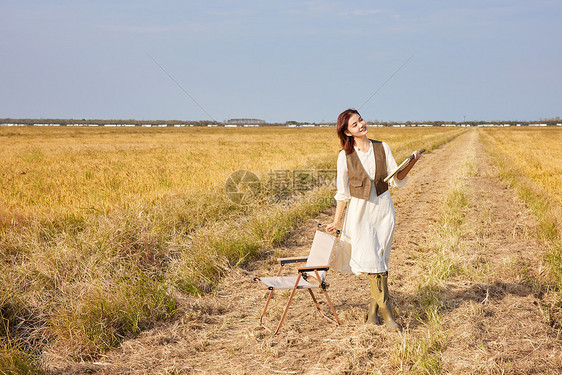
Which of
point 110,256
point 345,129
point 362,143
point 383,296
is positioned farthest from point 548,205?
point 110,256

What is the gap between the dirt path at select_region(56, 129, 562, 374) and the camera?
3432 millimetres

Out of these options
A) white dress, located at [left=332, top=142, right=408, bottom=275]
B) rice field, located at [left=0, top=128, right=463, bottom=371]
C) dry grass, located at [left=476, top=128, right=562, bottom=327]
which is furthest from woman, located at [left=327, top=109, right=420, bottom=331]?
rice field, located at [left=0, top=128, right=463, bottom=371]

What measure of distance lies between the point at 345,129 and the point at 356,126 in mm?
131

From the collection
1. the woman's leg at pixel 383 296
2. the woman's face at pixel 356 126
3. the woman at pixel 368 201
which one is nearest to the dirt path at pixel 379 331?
the woman's leg at pixel 383 296

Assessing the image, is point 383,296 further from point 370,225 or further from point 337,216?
point 337,216

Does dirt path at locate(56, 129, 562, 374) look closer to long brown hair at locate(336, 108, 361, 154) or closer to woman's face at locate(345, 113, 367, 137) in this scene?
long brown hair at locate(336, 108, 361, 154)

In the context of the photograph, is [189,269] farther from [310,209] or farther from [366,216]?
[310,209]

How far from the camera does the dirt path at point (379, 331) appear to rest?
3432 mm

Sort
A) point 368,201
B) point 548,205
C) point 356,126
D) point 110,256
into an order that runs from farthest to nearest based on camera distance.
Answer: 1. point 548,205
2. point 110,256
3. point 368,201
4. point 356,126

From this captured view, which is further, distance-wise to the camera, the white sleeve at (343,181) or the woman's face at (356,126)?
the white sleeve at (343,181)

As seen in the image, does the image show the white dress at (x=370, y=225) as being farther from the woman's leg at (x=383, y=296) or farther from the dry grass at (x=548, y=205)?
the dry grass at (x=548, y=205)

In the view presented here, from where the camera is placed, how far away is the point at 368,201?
3.94 meters

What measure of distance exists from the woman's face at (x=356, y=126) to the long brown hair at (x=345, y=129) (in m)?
0.04

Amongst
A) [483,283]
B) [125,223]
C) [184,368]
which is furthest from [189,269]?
[483,283]
